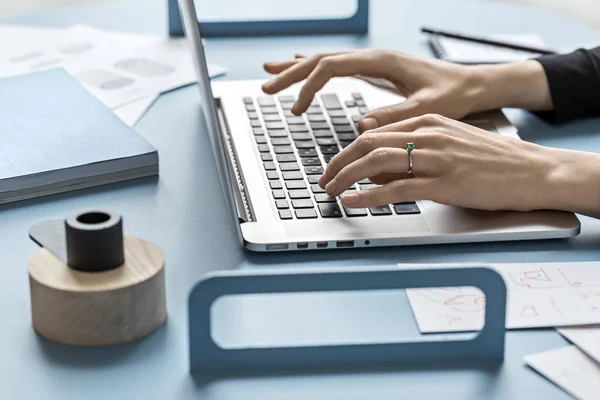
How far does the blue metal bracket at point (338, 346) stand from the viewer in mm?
707

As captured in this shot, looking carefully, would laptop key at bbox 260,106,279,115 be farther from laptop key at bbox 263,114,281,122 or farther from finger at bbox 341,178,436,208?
finger at bbox 341,178,436,208

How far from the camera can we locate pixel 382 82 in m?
1.24

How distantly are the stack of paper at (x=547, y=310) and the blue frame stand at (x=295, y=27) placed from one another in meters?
0.76

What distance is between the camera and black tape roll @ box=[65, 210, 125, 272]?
73 cm

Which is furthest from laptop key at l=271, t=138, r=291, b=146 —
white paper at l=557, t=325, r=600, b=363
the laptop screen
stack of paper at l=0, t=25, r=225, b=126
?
white paper at l=557, t=325, r=600, b=363

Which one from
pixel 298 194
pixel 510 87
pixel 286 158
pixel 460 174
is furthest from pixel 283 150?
pixel 510 87

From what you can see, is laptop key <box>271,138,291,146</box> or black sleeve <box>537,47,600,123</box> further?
black sleeve <box>537,47,600,123</box>

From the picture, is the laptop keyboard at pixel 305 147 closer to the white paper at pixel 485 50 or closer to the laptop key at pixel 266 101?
the laptop key at pixel 266 101

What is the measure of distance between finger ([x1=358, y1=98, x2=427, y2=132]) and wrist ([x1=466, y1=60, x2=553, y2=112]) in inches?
3.5

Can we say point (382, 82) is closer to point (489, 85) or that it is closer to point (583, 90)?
point (489, 85)

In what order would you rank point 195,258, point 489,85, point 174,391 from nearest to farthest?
point 174,391 → point 195,258 → point 489,85

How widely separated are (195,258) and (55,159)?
0.23 metres

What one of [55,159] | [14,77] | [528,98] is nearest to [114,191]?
[55,159]

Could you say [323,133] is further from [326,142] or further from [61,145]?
[61,145]
